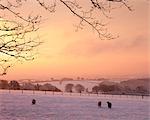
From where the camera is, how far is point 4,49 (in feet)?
15.1

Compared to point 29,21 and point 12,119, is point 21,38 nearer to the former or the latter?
point 29,21

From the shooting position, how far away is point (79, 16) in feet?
14.7

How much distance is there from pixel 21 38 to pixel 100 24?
83 centimetres

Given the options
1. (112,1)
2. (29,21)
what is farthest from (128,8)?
(29,21)

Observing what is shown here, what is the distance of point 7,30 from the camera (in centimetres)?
459

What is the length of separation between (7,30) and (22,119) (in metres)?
37.9

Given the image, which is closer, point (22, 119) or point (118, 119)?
point (22, 119)

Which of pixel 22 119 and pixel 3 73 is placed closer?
pixel 3 73

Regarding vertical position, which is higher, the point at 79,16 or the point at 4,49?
the point at 79,16

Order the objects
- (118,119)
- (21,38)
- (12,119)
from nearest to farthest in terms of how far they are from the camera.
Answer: (21,38)
(12,119)
(118,119)

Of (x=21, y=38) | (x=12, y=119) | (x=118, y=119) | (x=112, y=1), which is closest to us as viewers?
(x=112, y=1)

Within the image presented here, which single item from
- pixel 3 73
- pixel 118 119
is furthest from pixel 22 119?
pixel 3 73

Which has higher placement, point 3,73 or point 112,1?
point 112,1

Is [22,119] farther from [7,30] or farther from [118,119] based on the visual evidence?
[7,30]
